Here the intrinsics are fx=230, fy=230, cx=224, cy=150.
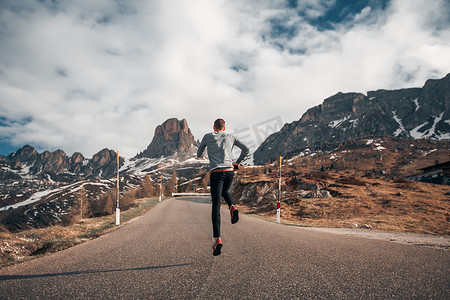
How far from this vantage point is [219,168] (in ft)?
15.6

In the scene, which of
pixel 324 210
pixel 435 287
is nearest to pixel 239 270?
pixel 435 287

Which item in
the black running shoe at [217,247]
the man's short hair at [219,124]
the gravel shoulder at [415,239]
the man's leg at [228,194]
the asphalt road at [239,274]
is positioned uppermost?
the man's short hair at [219,124]

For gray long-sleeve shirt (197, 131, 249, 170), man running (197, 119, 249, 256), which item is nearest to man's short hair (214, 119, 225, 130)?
man running (197, 119, 249, 256)

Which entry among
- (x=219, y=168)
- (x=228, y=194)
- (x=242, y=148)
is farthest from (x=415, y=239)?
(x=219, y=168)

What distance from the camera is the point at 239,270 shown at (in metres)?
3.70

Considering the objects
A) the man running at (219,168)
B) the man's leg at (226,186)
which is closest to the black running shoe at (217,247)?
the man running at (219,168)

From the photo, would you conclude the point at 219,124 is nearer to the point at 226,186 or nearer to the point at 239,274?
the point at 226,186

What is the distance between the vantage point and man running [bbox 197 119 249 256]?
Result: 4.72 metres

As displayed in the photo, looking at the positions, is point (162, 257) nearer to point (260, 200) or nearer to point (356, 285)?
point (356, 285)

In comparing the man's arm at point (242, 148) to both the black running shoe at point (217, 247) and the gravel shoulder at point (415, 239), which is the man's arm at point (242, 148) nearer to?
the black running shoe at point (217, 247)

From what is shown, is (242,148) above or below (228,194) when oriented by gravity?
above

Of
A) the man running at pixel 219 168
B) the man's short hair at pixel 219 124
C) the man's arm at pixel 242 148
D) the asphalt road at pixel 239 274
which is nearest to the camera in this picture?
the asphalt road at pixel 239 274

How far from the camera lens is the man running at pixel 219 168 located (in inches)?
186

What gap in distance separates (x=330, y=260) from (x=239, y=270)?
5.86 ft
